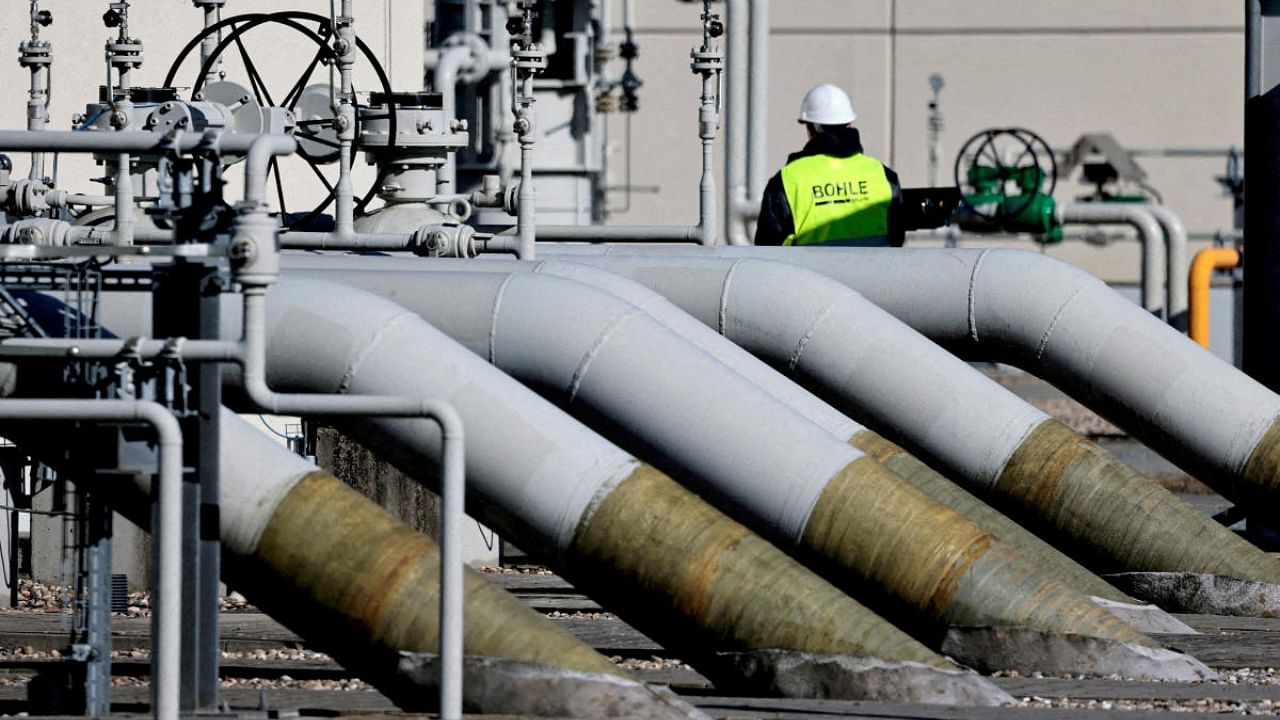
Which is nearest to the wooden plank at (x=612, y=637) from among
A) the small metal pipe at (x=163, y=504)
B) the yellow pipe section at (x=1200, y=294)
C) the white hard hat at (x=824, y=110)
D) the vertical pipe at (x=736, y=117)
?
the small metal pipe at (x=163, y=504)

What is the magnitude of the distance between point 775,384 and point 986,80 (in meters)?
A: 20.3

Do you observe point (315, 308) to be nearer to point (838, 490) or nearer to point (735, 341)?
point (838, 490)

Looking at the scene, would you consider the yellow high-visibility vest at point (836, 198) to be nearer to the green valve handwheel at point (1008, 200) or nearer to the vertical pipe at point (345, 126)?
the vertical pipe at point (345, 126)

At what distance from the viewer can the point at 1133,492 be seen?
872 cm

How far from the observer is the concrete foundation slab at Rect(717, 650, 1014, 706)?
6348 mm

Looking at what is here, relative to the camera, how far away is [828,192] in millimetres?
10453

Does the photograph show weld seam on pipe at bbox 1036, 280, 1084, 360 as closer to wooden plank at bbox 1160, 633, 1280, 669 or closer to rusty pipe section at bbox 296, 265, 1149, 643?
wooden plank at bbox 1160, 633, 1280, 669

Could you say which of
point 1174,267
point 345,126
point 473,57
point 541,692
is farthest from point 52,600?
point 1174,267

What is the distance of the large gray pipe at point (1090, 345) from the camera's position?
365 inches

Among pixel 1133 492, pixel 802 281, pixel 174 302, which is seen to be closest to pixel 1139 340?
pixel 1133 492

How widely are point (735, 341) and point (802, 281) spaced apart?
1.11ft

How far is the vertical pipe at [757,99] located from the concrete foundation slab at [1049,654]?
1016 cm

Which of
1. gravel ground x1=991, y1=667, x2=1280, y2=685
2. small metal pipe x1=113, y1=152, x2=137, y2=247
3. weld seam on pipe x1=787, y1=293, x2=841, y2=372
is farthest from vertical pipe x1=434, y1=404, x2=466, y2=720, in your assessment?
weld seam on pipe x1=787, y1=293, x2=841, y2=372

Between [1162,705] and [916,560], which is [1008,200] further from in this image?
[1162,705]
